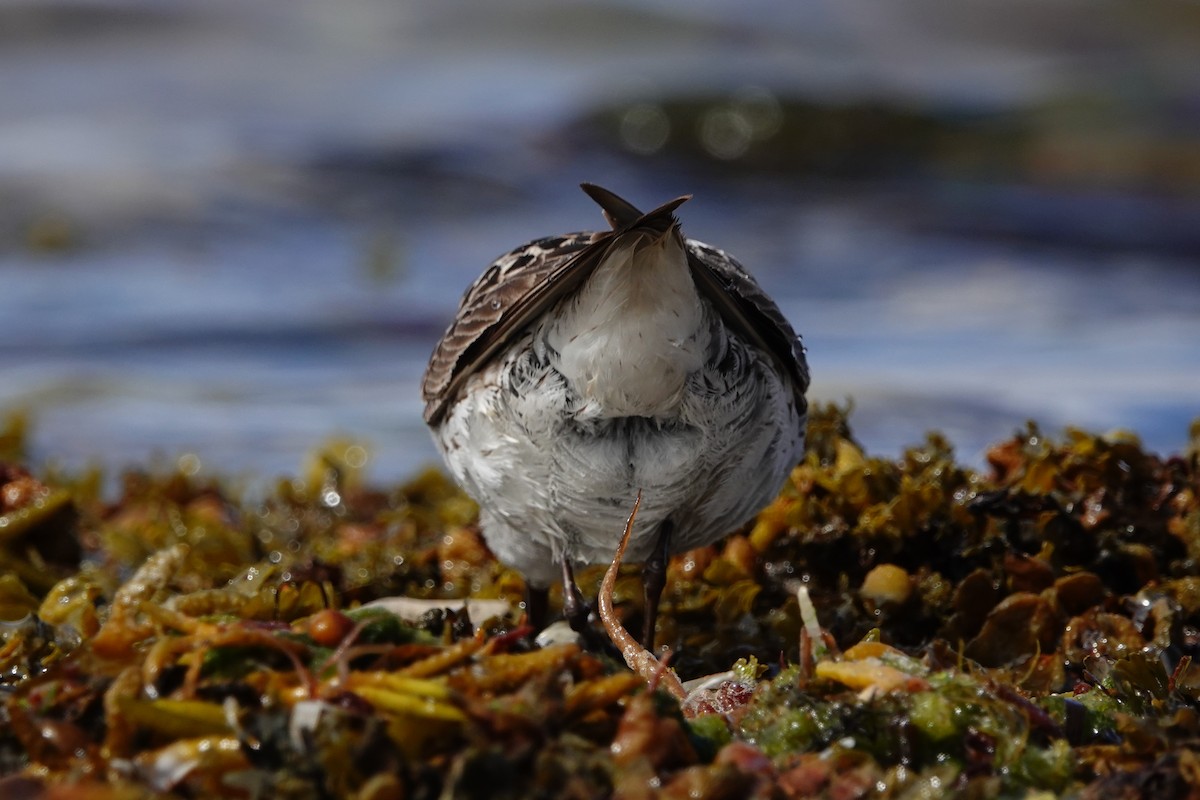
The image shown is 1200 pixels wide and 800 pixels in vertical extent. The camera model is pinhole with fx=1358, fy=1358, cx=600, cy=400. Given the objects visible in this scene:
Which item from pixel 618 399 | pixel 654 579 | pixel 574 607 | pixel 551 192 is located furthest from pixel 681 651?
pixel 551 192

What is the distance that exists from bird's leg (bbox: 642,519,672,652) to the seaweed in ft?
0.64

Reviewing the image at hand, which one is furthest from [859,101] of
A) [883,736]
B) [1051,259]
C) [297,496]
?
[883,736]

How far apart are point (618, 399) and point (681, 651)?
1.22 meters

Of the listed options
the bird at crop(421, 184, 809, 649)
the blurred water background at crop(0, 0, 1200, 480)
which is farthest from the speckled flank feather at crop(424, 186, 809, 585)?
the blurred water background at crop(0, 0, 1200, 480)

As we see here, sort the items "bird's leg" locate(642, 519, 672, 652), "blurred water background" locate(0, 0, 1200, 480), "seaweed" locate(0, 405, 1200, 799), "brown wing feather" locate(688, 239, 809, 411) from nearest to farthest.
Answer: "seaweed" locate(0, 405, 1200, 799) → "brown wing feather" locate(688, 239, 809, 411) → "bird's leg" locate(642, 519, 672, 652) → "blurred water background" locate(0, 0, 1200, 480)

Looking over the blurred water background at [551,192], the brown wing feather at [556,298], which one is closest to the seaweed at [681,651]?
the brown wing feather at [556,298]

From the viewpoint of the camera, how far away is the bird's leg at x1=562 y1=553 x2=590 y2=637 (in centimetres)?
438

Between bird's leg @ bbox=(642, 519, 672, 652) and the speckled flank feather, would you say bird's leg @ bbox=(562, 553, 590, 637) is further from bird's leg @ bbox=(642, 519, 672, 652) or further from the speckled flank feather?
bird's leg @ bbox=(642, 519, 672, 652)

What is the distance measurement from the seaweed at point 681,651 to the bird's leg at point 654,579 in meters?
0.19

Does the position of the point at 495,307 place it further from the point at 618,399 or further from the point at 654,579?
the point at 654,579

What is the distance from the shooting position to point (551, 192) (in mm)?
16188

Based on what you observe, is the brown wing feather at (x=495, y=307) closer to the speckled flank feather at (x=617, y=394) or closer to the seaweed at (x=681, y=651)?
the speckled flank feather at (x=617, y=394)

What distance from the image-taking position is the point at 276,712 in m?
2.77

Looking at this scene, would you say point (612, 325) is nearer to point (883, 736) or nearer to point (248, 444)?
point (883, 736)
